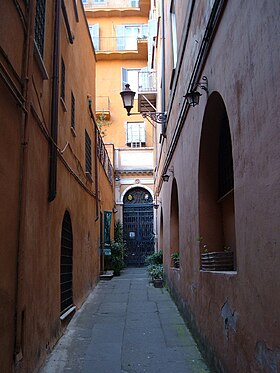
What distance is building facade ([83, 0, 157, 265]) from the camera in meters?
21.7

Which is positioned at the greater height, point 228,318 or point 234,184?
point 234,184

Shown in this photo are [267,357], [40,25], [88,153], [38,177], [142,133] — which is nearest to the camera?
[267,357]

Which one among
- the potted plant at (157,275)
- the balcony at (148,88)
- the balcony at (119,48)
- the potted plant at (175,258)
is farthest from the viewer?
the balcony at (119,48)

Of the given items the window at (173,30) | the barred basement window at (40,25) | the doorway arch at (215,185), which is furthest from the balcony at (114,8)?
the doorway arch at (215,185)

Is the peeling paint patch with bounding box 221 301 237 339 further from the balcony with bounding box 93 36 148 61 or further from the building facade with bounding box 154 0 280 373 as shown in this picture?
the balcony with bounding box 93 36 148 61

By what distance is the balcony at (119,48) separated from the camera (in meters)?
25.5

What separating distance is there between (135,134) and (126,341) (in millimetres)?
18439

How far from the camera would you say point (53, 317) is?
6.37 m

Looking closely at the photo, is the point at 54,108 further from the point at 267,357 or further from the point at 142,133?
the point at 142,133

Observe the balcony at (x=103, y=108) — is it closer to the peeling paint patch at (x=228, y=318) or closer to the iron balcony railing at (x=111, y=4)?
the iron balcony railing at (x=111, y=4)

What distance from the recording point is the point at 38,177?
543 cm

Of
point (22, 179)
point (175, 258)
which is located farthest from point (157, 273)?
point (22, 179)

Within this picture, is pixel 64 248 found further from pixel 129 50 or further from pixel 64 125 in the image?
pixel 129 50

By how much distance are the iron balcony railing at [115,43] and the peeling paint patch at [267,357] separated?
2436 cm
